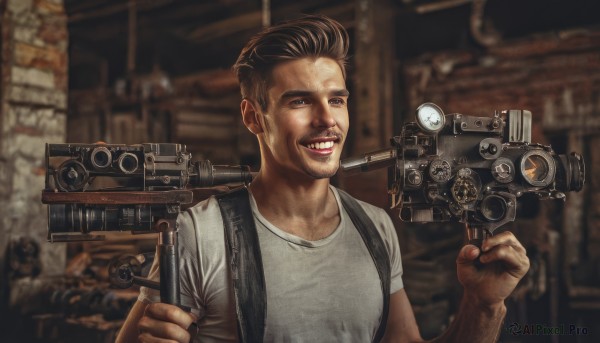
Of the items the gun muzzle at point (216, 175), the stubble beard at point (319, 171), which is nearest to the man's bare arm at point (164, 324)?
the gun muzzle at point (216, 175)

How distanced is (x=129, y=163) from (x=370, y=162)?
0.91 metres

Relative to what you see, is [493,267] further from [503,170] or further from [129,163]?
[129,163]

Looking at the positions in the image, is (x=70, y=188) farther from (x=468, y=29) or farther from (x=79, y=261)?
(x=468, y=29)

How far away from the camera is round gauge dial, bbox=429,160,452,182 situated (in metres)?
2.11

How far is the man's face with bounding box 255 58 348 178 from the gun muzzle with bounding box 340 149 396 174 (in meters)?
0.06

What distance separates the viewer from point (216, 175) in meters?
2.13

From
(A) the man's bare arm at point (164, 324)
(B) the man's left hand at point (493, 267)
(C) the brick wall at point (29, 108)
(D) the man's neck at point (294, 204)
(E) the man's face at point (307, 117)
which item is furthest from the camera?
(C) the brick wall at point (29, 108)

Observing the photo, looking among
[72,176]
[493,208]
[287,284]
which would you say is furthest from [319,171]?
[72,176]

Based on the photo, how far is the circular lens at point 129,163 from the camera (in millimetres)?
1970

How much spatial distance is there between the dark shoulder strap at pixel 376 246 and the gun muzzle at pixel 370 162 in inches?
11.3

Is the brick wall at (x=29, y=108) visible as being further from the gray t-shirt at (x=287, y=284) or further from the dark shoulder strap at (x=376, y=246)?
the dark shoulder strap at (x=376, y=246)

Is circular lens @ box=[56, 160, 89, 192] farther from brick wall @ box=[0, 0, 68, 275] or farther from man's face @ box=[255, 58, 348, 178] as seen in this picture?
brick wall @ box=[0, 0, 68, 275]

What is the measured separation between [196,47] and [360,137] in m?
3.24

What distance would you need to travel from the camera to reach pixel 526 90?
5.80 metres
